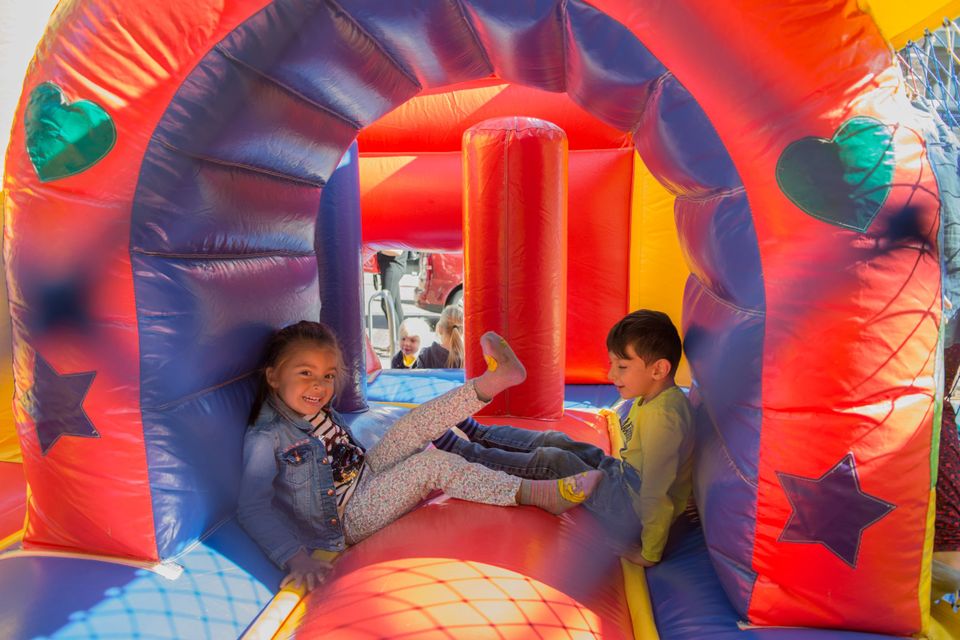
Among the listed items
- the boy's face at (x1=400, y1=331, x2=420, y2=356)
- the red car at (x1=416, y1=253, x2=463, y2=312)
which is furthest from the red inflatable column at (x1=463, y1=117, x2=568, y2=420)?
the red car at (x1=416, y1=253, x2=463, y2=312)

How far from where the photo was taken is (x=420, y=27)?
1431 millimetres

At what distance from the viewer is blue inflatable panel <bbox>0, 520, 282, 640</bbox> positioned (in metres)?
1.13

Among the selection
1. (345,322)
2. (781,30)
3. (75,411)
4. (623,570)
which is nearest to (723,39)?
(781,30)

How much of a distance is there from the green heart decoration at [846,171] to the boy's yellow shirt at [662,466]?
2.13 feet

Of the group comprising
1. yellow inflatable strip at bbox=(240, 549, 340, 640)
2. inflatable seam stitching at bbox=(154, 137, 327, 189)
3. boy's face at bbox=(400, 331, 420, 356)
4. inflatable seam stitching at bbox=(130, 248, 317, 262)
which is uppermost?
inflatable seam stitching at bbox=(154, 137, 327, 189)

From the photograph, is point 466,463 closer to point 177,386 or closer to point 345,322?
point 177,386

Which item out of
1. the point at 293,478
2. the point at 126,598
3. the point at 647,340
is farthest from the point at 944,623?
the point at 126,598

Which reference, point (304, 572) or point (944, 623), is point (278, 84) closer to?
point (304, 572)

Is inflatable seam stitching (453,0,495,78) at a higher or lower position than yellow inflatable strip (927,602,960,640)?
higher

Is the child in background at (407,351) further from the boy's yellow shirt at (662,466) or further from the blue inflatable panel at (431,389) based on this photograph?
the boy's yellow shirt at (662,466)

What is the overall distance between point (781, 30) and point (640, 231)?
1879 mm

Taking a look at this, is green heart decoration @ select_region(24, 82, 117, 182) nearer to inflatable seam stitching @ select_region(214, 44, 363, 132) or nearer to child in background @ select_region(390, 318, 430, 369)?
inflatable seam stitching @ select_region(214, 44, 363, 132)

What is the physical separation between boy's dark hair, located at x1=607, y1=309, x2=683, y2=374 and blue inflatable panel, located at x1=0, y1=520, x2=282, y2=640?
93cm

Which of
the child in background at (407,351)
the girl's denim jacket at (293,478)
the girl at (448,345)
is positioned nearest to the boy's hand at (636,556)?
the girl's denim jacket at (293,478)
